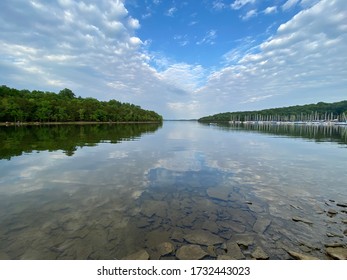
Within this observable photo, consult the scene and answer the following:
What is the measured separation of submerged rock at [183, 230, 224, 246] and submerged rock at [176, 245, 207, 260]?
1.30 feet

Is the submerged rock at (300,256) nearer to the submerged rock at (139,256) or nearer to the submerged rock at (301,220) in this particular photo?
the submerged rock at (301,220)

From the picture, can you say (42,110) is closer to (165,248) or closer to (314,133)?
(165,248)

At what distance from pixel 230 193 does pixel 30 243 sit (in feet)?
34.6

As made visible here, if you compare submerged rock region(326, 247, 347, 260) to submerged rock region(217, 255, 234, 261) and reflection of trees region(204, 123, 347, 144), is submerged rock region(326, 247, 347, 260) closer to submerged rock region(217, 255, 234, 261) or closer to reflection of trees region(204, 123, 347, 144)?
submerged rock region(217, 255, 234, 261)

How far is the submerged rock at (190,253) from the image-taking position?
22.8ft

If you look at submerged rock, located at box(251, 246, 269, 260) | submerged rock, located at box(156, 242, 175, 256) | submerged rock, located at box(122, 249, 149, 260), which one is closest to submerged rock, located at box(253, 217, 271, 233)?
submerged rock, located at box(251, 246, 269, 260)

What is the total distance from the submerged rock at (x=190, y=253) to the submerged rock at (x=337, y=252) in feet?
14.3

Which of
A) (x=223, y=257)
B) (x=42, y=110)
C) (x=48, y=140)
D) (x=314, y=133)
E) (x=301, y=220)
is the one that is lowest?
(x=301, y=220)

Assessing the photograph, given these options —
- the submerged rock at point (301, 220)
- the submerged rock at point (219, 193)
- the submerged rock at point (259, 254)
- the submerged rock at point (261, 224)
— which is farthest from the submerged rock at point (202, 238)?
the submerged rock at point (301, 220)

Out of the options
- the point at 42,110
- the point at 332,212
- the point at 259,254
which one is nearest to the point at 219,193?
the point at 332,212

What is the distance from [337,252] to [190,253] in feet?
16.9

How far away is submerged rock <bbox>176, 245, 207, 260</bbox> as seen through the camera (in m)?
6.95

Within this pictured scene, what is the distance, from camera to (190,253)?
7117mm
